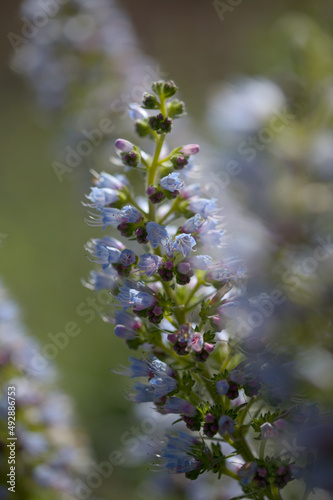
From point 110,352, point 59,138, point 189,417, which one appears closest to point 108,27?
point 59,138

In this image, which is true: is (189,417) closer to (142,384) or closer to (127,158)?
(142,384)

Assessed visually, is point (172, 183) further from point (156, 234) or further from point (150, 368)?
point (150, 368)

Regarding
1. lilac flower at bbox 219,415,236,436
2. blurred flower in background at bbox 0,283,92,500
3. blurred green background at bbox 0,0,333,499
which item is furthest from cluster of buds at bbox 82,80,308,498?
blurred green background at bbox 0,0,333,499

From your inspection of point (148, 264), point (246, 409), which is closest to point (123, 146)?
point (148, 264)

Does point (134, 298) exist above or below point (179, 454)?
above

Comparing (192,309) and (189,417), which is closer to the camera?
(189,417)

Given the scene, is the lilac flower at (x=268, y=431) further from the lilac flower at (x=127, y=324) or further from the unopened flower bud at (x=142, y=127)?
the unopened flower bud at (x=142, y=127)

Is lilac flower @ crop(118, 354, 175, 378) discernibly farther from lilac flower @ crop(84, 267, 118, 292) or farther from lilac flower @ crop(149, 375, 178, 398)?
lilac flower @ crop(84, 267, 118, 292)
